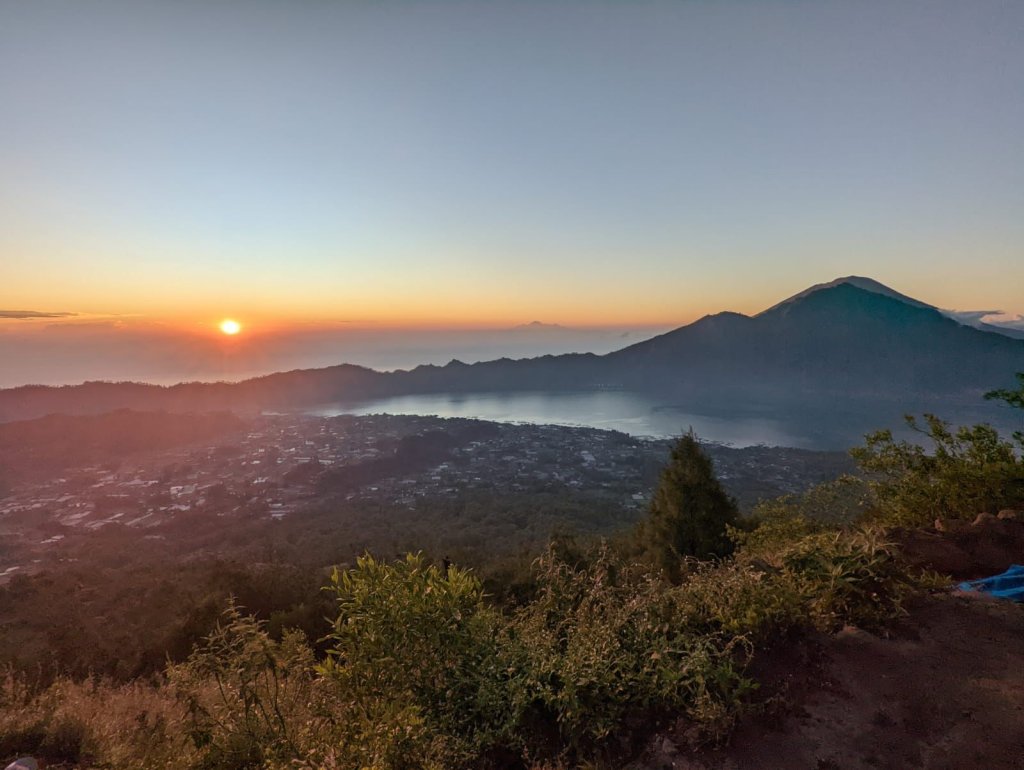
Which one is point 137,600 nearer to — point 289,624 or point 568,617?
point 289,624

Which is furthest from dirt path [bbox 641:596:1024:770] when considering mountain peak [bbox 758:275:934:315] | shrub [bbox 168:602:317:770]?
mountain peak [bbox 758:275:934:315]

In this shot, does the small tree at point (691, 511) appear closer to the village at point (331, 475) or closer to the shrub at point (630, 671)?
the shrub at point (630, 671)

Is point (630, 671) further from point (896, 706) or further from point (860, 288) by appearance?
point (860, 288)

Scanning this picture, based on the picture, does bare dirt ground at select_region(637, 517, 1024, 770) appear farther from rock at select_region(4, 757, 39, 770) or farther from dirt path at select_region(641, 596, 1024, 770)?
rock at select_region(4, 757, 39, 770)

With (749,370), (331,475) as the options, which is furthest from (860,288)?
(331,475)

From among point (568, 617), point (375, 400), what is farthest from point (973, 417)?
point (375, 400)

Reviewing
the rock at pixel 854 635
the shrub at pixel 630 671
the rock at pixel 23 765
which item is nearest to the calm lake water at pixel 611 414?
the rock at pixel 854 635

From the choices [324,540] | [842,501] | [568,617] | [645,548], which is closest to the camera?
[568,617]
